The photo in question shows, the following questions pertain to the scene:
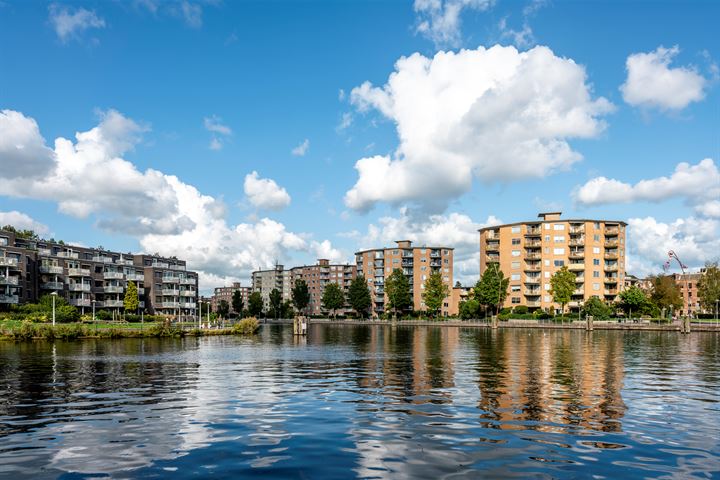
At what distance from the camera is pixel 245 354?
54.3m

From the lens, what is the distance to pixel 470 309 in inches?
6358

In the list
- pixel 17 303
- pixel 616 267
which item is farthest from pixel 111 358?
pixel 616 267

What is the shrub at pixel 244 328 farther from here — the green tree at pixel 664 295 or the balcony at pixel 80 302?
the green tree at pixel 664 295

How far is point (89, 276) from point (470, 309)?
97.3 metres

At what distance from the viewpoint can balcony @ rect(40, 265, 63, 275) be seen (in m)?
125

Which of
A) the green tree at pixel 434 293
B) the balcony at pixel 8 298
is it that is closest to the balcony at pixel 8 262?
the balcony at pixel 8 298

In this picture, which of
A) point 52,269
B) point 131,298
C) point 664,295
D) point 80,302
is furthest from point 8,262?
point 664,295

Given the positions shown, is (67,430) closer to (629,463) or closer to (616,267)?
(629,463)

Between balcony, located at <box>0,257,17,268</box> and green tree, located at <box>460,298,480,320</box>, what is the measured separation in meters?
109

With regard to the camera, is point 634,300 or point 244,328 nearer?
point 244,328

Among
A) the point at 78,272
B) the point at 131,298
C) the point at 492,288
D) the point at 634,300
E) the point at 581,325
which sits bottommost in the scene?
the point at 581,325

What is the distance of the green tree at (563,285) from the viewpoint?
144 metres

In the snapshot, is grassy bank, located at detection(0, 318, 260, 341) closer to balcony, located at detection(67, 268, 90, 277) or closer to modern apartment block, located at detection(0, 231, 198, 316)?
modern apartment block, located at detection(0, 231, 198, 316)

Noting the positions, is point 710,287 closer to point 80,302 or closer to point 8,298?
point 80,302
